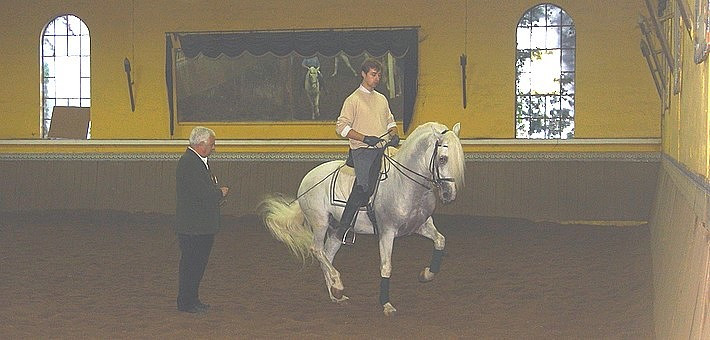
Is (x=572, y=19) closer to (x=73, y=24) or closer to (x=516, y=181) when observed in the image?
(x=516, y=181)

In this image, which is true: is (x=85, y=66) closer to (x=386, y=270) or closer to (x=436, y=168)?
(x=386, y=270)

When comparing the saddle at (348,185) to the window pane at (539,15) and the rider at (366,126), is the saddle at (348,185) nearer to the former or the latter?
the rider at (366,126)

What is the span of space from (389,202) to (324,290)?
1.53 m

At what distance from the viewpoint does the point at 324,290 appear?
8938mm

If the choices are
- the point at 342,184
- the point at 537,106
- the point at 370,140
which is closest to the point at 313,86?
the point at 537,106

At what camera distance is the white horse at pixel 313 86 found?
15.9m

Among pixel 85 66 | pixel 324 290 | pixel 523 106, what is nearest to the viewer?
pixel 324 290

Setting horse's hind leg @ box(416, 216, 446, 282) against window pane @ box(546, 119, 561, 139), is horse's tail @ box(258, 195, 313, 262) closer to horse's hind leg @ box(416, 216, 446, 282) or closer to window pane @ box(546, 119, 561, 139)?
horse's hind leg @ box(416, 216, 446, 282)

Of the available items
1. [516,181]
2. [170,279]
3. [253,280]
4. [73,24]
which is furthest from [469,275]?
[73,24]

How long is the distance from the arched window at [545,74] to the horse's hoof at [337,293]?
316 inches

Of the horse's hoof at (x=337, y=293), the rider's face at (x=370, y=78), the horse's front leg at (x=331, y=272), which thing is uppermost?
the rider's face at (x=370, y=78)

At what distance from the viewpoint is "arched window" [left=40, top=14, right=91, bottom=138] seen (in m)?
16.9

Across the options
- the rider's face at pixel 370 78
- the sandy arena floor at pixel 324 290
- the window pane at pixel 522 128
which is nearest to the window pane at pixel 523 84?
the window pane at pixel 522 128

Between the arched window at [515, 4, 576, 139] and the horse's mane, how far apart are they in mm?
8248
